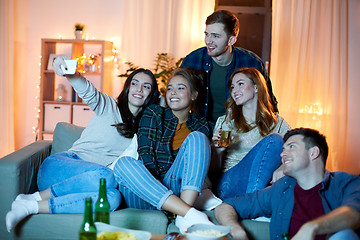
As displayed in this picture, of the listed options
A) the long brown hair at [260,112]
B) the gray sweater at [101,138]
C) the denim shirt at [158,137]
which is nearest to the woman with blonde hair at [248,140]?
the long brown hair at [260,112]

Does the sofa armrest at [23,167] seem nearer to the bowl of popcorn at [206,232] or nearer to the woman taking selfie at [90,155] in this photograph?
the woman taking selfie at [90,155]

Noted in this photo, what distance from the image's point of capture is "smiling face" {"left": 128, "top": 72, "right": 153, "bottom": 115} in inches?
102

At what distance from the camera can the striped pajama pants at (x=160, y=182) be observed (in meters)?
2.01

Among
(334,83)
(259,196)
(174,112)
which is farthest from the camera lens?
(334,83)

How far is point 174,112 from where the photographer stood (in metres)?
2.53

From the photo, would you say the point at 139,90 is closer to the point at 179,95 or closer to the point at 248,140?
the point at 179,95

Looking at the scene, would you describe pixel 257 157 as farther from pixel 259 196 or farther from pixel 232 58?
pixel 232 58

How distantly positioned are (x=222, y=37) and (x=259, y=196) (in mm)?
1255

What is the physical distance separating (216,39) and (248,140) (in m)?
0.77

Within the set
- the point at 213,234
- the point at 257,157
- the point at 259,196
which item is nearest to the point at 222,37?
the point at 257,157

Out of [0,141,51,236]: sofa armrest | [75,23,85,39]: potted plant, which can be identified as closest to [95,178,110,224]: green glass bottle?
[0,141,51,236]: sofa armrest

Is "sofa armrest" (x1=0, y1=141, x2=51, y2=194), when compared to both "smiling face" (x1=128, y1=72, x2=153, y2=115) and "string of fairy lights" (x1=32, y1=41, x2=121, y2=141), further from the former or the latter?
"string of fairy lights" (x1=32, y1=41, x2=121, y2=141)

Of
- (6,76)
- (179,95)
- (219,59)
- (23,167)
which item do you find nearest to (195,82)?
(179,95)

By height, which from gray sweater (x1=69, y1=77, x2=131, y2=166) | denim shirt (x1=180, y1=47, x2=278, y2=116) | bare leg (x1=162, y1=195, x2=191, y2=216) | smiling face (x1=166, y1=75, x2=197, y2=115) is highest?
denim shirt (x1=180, y1=47, x2=278, y2=116)
